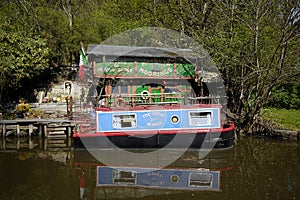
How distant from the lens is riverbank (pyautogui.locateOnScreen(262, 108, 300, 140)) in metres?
16.3

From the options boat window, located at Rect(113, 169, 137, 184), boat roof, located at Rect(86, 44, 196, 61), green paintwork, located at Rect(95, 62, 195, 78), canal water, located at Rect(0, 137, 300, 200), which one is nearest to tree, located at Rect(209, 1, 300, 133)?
boat roof, located at Rect(86, 44, 196, 61)

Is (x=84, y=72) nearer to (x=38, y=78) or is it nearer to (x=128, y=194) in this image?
(x=38, y=78)

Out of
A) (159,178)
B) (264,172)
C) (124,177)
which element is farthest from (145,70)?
(264,172)

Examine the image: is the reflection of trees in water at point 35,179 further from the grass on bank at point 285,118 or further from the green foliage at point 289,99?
the green foliage at point 289,99

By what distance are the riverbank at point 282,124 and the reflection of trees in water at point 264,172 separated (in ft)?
2.83

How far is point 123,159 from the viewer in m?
12.7

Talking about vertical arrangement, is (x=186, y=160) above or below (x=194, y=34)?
below

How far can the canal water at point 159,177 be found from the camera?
9.05 m

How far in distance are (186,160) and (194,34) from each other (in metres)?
10.4

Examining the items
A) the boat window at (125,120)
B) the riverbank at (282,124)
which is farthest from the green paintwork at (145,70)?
the riverbank at (282,124)

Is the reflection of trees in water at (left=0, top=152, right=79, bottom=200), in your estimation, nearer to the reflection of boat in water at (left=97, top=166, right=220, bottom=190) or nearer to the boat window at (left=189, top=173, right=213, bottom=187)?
the reflection of boat in water at (left=97, top=166, right=220, bottom=190)

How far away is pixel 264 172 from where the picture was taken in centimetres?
1098

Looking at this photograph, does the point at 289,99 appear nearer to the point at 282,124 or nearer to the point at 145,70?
the point at 282,124

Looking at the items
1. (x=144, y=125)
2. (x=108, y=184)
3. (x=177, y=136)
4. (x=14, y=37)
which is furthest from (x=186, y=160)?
(x=14, y=37)
